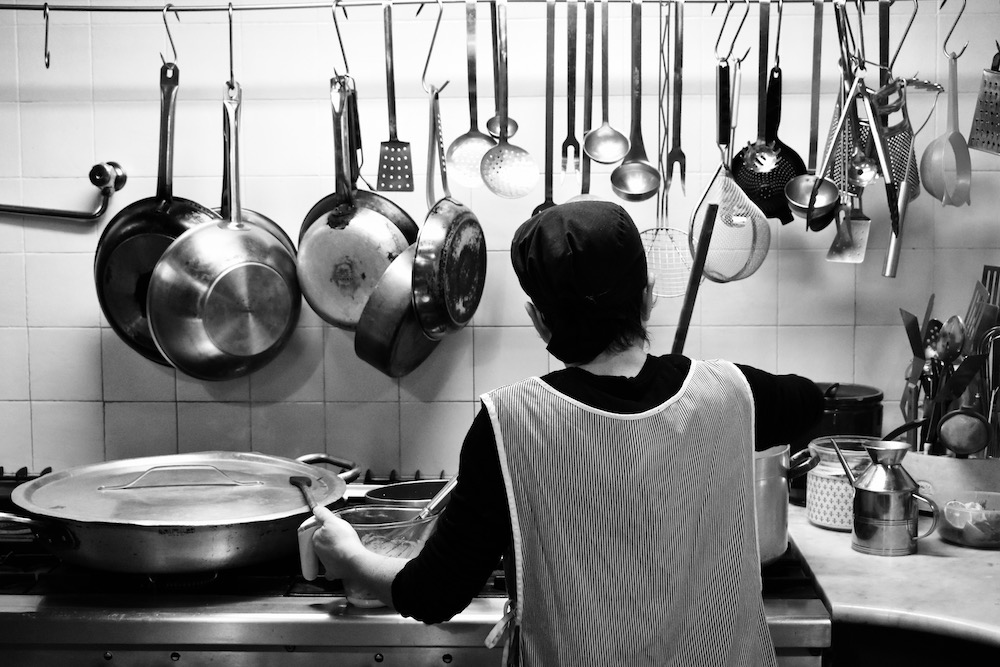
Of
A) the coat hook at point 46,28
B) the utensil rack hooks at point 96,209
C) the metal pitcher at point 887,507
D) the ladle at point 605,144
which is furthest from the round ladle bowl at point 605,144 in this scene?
the coat hook at point 46,28

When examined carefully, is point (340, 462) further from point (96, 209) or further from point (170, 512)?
point (96, 209)

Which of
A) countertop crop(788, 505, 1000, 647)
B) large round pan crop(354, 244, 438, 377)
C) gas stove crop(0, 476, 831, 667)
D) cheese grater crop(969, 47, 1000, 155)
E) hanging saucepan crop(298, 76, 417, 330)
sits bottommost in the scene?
gas stove crop(0, 476, 831, 667)

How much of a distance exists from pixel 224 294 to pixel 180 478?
374mm

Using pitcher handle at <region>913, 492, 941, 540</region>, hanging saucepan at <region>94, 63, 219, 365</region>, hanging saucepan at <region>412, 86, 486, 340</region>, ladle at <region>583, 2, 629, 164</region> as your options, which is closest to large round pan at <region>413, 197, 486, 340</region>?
hanging saucepan at <region>412, 86, 486, 340</region>

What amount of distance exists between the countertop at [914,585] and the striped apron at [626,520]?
0.40 metres

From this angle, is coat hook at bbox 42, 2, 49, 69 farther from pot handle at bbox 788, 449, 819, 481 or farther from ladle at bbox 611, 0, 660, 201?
pot handle at bbox 788, 449, 819, 481

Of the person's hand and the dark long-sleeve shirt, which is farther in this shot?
the person's hand

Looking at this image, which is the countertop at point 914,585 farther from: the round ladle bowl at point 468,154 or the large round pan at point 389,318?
the round ladle bowl at point 468,154

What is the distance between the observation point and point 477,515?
2.90 feet

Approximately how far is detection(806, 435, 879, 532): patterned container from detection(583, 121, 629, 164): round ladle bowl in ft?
2.10

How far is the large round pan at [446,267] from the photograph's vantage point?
63.9 inches

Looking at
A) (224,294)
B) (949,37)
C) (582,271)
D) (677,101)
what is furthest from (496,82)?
(582,271)

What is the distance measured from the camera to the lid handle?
1.50 meters

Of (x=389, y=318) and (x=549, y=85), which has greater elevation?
(x=549, y=85)
